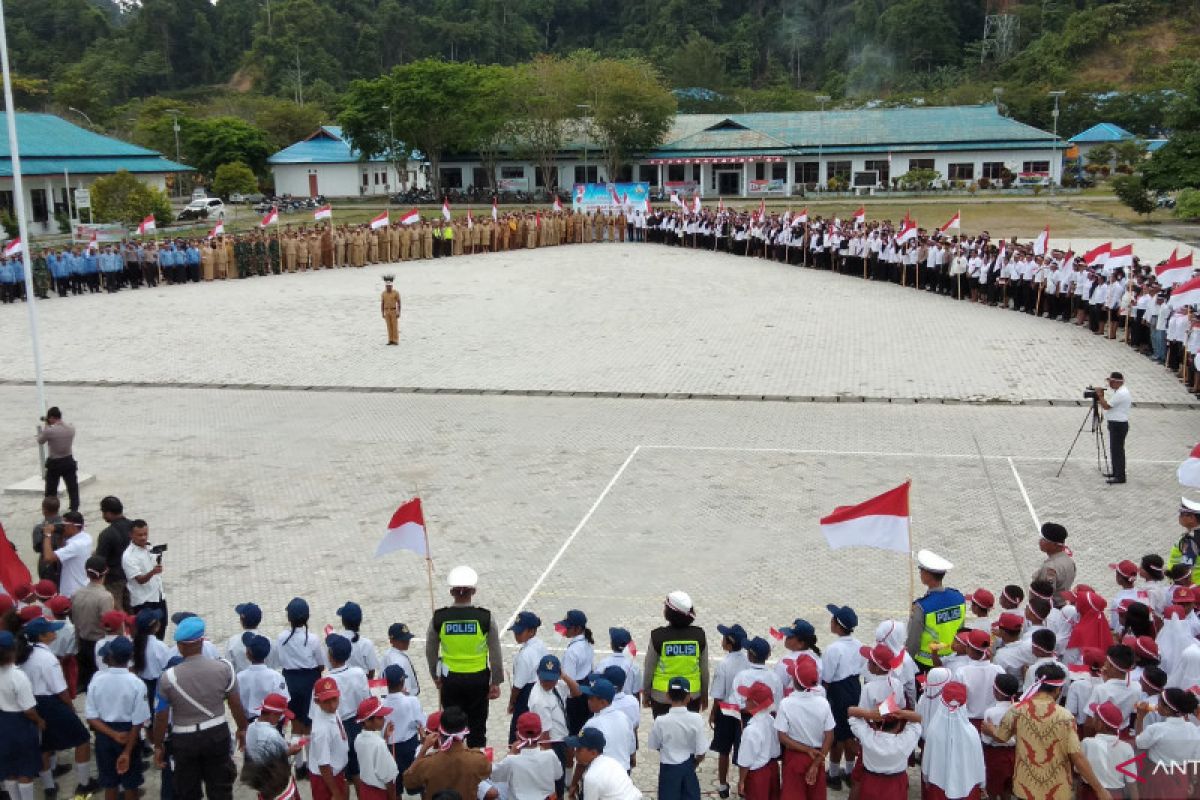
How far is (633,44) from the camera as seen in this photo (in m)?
123

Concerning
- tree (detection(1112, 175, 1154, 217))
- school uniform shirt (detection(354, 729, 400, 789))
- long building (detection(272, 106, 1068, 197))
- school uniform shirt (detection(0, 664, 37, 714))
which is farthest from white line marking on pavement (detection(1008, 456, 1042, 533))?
long building (detection(272, 106, 1068, 197))

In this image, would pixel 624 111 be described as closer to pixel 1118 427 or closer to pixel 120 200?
pixel 120 200

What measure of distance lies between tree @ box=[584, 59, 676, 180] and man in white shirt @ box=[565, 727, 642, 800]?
6189 centimetres

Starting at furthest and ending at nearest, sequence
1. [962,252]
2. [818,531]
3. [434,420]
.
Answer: [962,252] < [434,420] < [818,531]

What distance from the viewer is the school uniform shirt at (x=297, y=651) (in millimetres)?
7711

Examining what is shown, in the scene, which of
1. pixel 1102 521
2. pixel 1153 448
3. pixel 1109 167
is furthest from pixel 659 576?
pixel 1109 167

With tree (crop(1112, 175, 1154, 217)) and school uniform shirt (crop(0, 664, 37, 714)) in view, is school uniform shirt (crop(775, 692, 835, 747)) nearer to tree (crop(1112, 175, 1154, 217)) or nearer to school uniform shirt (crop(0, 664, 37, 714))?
school uniform shirt (crop(0, 664, 37, 714))

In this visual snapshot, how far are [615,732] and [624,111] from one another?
62293mm

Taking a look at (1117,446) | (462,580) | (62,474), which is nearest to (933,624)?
(462,580)

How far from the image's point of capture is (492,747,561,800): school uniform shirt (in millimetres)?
6086

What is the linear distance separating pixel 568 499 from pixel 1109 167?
65.2m

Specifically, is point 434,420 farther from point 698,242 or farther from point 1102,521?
point 698,242

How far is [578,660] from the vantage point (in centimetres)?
726

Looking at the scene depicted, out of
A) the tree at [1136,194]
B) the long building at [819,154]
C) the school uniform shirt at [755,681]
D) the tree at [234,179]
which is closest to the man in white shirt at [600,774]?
the school uniform shirt at [755,681]
